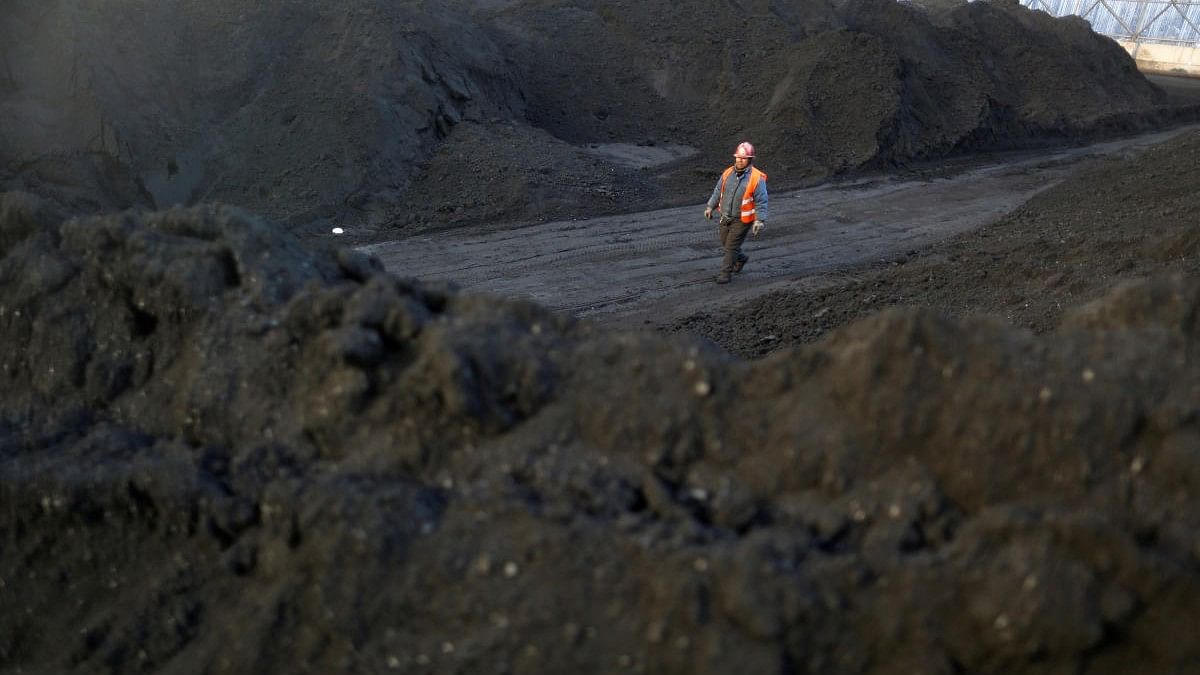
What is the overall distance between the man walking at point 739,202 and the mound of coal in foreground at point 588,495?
22.1 ft

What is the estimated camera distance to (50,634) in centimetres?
369

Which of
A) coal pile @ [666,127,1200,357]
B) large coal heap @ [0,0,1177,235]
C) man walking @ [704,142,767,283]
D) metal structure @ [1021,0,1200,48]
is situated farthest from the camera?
metal structure @ [1021,0,1200,48]

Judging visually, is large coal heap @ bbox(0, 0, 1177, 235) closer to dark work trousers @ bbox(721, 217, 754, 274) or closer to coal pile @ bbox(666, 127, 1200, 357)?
dark work trousers @ bbox(721, 217, 754, 274)

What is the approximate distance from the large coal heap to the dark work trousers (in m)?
3.29

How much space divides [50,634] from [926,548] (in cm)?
343

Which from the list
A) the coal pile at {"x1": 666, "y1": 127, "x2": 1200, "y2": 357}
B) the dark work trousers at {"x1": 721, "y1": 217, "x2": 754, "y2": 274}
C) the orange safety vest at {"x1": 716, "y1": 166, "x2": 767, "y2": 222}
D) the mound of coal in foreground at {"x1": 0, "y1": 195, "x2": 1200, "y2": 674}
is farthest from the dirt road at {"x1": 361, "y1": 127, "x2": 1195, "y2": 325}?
the mound of coal in foreground at {"x1": 0, "y1": 195, "x2": 1200, "y2": 674}

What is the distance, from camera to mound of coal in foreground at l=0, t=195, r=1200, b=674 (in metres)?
2.94

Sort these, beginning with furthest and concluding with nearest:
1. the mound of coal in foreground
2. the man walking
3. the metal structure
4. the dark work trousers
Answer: the metal structure, the dark work trousers, the man walking, the mound of coal in foreground

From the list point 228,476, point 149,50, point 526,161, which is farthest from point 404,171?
point 228,476

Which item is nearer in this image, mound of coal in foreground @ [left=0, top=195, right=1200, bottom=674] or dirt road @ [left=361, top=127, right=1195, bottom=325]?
mound of coal in foreground @ [left=0, top=195, right=1200, bottom=674]

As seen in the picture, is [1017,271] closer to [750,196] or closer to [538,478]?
[750,196]

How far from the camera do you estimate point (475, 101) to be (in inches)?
606

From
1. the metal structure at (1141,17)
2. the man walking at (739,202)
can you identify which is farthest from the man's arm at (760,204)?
the metal structure at (1141,17)

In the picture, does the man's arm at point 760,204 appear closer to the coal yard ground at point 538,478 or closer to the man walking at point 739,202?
the man walking at point 739,202
